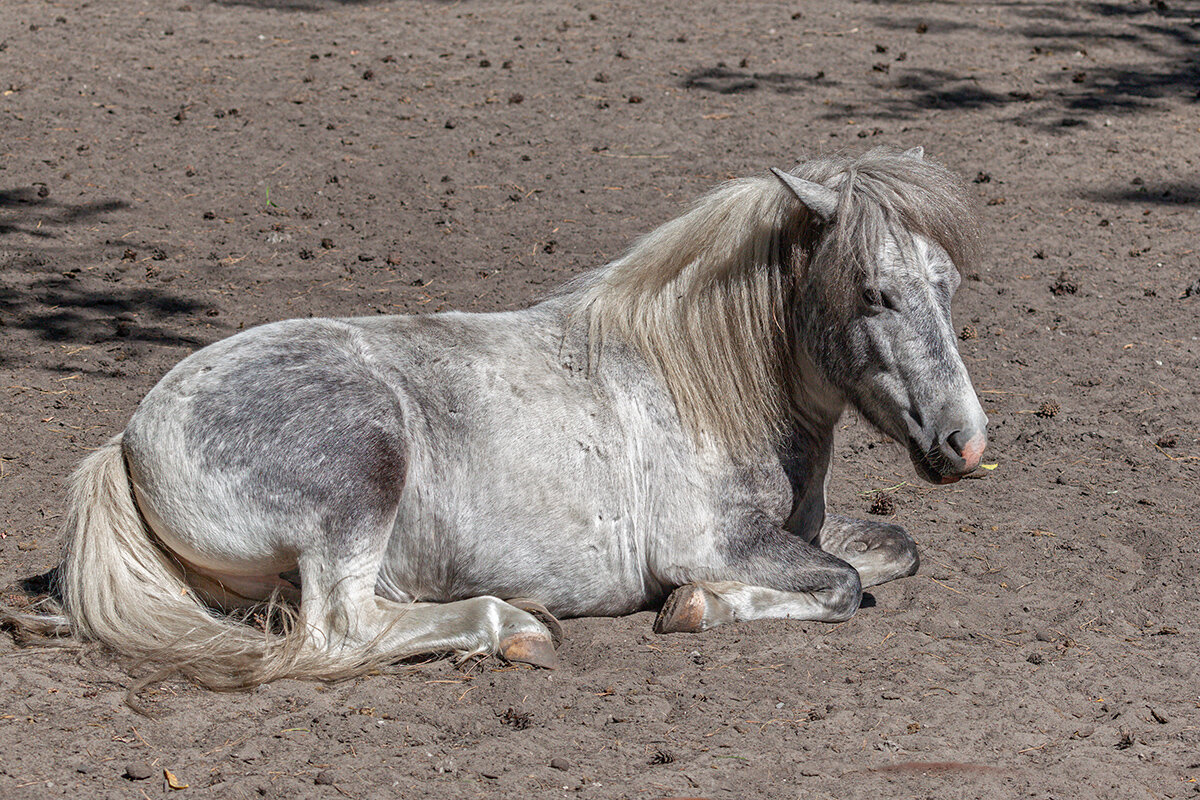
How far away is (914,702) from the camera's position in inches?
140

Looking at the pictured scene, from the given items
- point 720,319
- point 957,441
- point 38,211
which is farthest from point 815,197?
point 38,211

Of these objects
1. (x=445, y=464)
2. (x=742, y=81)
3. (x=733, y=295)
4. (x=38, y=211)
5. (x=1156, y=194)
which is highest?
(x=742, y=81)

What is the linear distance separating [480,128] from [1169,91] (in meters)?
5.96

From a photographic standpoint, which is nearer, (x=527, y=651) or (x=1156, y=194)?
(x=527, y=651)

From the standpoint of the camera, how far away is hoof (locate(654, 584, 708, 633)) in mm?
3939

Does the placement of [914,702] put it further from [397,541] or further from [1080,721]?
[397,541]

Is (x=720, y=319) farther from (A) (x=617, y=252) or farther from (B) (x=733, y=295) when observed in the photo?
(A) (x=617, y=252)

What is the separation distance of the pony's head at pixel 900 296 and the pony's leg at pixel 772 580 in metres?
0.57

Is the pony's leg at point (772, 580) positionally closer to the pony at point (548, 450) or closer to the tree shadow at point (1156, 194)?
the pony at point (548, 450)

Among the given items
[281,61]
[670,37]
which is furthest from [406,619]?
[670,37]

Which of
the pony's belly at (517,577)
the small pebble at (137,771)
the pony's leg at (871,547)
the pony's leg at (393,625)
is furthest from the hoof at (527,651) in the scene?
the pony's leg at (871,547)

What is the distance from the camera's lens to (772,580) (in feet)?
13.4

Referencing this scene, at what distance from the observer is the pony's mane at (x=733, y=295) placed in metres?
3.93

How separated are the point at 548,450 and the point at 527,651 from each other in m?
0.70
